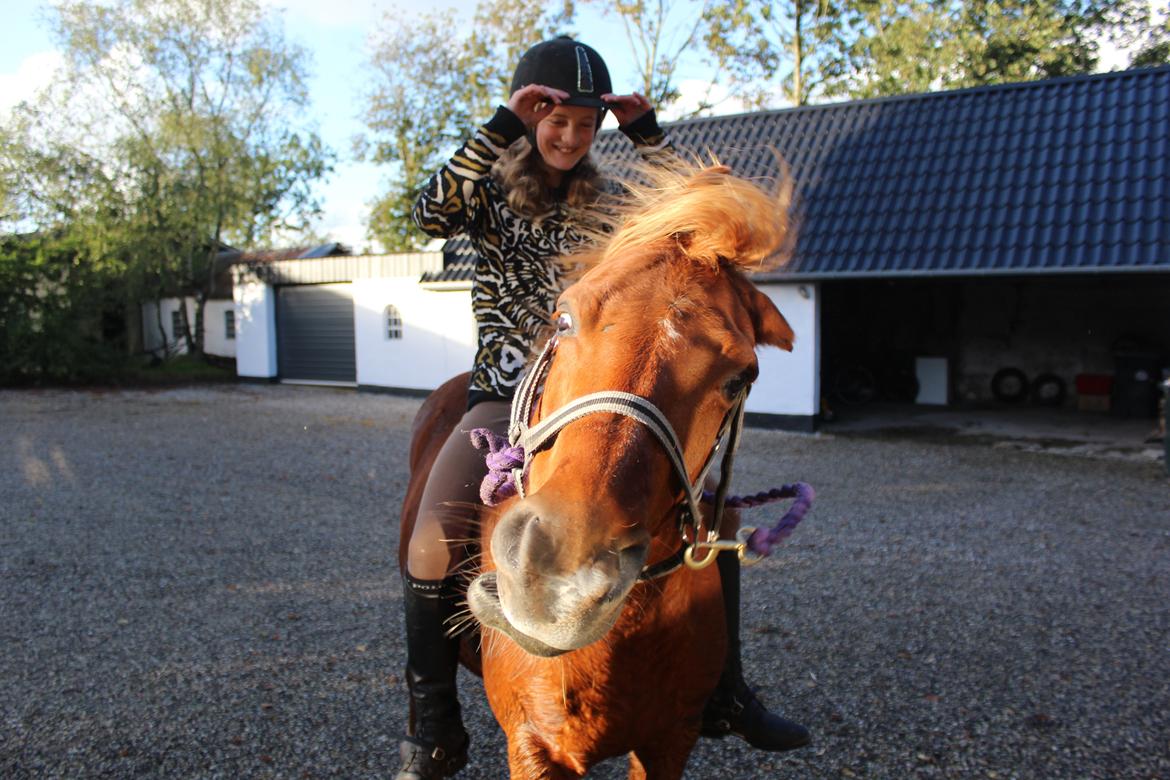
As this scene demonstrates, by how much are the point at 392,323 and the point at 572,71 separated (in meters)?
17.0

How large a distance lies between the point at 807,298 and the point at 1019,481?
4.26 metres

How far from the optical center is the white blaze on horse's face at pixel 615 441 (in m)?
1.17

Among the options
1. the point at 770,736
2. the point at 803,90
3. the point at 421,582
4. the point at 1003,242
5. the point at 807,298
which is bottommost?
the point at 770,736

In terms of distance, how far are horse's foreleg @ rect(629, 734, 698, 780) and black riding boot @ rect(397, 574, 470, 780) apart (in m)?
0.56

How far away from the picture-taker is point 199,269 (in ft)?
76.3

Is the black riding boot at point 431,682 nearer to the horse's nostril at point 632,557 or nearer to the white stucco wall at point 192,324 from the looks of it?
the horse's nostril at point 632,557

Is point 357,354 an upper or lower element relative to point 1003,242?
lower

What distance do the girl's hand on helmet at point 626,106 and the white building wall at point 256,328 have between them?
67.9 feet

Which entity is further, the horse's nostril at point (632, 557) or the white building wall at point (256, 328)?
the white building wall at point (256, 328)

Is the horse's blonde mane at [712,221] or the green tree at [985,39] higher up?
the green tree at [985,39]

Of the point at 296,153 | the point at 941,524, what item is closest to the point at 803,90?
the point at 296,153

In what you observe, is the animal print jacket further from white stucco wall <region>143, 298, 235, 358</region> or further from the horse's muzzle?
white stucco wall <region>143, 298, 235, 358</region>

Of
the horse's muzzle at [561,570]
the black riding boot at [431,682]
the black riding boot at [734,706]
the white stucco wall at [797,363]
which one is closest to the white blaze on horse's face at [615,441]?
the horse's muzzle at [561,570]

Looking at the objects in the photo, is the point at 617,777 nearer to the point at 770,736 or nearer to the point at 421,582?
the point at 770,736
